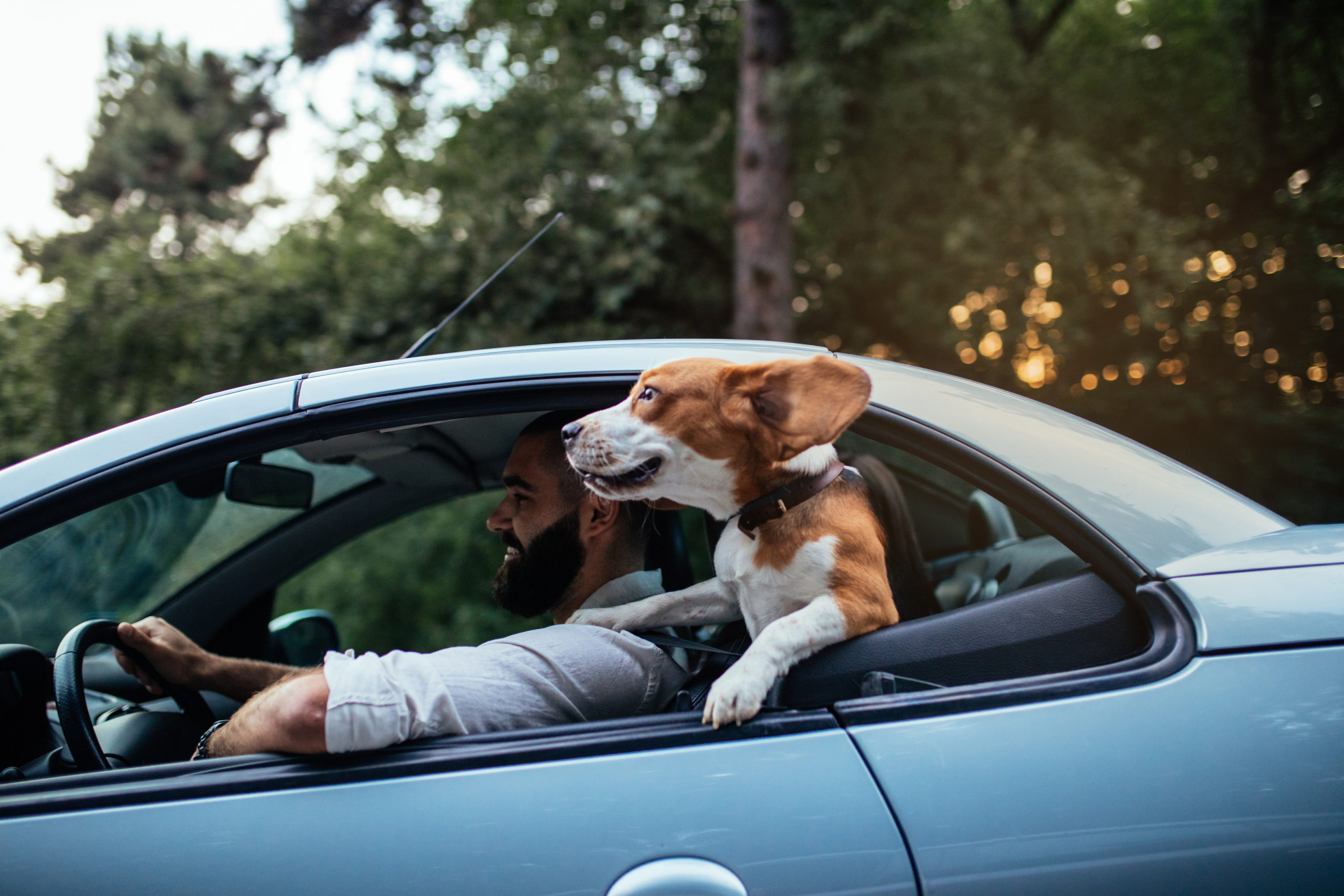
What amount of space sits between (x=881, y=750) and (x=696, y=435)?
0.68 metres

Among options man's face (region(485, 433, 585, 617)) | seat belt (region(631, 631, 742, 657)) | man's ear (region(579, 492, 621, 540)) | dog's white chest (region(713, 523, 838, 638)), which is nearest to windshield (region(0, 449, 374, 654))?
man's face (region(485, 433, 585, 617))

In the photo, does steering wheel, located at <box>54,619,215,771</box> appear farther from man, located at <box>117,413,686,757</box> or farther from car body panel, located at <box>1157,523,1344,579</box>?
car body panel, located at <box>1157,523,1344,579</box>

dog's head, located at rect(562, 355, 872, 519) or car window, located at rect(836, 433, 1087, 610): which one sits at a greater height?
dog's head, located at rect(562, 355, 872, 519)

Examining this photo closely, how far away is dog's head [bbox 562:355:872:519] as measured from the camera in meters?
1.57

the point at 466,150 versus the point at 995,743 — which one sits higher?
the point at 466,150

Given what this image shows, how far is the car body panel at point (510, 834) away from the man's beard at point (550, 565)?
81 cm


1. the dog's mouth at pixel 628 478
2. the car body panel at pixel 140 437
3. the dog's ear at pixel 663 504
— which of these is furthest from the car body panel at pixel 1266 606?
the car body panel at pixel 140 437

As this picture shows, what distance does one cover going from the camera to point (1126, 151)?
339 inches

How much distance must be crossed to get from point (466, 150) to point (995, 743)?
29.7 ft

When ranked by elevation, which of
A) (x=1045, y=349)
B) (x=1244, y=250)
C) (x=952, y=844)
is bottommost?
(x=952, y=844)

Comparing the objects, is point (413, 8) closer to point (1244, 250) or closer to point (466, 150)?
point (466, 150)

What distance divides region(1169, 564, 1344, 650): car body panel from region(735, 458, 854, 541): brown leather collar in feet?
2.01

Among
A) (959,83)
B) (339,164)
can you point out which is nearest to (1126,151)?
(959,83)

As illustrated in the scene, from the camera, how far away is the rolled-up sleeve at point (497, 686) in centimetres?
130
